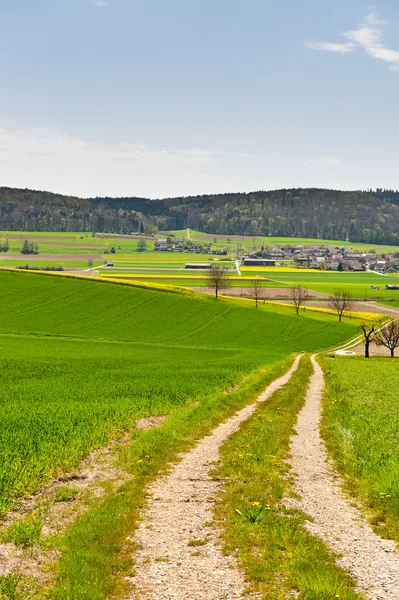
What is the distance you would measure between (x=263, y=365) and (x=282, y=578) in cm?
4126

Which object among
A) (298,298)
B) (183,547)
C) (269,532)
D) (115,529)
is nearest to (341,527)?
(269,532)

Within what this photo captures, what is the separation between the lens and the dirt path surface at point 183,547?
868 centimetres

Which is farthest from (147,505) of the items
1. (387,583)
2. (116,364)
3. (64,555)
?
(116,364)

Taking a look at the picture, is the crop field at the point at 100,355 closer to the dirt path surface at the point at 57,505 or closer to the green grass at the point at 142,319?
the green grass at the point at 142,319

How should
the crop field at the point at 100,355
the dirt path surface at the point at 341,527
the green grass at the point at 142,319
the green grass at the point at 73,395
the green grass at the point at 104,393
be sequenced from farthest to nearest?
the green grass at the point at 142,319, the crop field at the point at 100,355, the green grass at the point at 73,395, the green grass at the point at 104,393, the dirt path surface at the point at 341,527

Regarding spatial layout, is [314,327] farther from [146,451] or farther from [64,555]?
[64,555]

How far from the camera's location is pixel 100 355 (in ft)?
163

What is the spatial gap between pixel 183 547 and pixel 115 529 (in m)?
1.72

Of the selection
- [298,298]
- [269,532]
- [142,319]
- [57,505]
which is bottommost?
[142,319]

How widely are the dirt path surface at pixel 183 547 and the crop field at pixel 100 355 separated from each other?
361 cm

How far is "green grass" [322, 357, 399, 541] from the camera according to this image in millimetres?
12782

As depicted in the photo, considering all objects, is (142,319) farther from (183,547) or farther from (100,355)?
(183,547)

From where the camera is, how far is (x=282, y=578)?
895cm

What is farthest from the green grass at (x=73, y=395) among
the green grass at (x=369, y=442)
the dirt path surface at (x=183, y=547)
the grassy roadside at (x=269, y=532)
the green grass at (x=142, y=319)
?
the green grass at (x=142, y=319)
